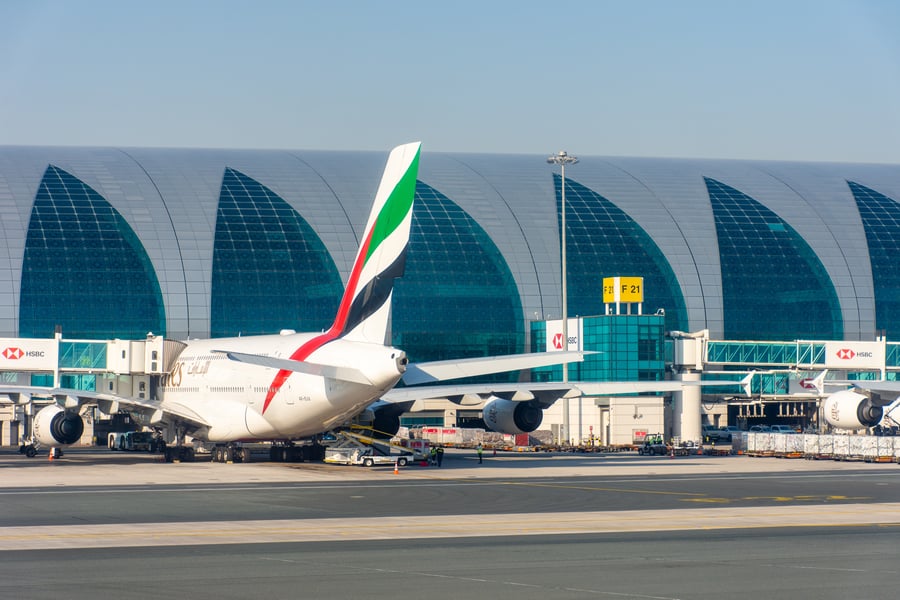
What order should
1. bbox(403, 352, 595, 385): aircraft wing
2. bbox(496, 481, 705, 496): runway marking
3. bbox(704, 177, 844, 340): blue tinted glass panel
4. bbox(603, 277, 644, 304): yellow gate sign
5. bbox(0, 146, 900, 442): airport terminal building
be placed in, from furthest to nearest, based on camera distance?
1. bbox(704, 177, 844, 340): blue tinted glass panel
2. bbox(0, 146, 900, 442): airport terminal building
3. bbox(603, 277, 644, 304): yellow gate sign
4. bbox(403, 352, 595, 385): aircraft wing
5. bbox(496, 481, 705, 496): runway marking

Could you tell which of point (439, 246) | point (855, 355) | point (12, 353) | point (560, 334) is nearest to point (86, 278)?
point (12, 353)

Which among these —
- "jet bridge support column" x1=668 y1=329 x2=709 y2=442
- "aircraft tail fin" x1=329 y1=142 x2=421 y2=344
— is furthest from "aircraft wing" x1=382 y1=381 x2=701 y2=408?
"jet bridge support column" x1=668 y1=329 x2=709 y2=442

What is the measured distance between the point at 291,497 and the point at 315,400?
473 inches

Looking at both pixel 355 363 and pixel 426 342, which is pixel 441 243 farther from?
pixel 355 363

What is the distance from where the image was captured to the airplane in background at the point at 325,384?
46.6 meters

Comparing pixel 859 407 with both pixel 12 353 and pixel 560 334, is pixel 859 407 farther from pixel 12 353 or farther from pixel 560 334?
pixel 12 353

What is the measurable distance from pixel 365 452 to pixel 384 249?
12.8m

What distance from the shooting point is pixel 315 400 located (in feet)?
164

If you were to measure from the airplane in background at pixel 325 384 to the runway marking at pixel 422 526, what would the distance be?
1279 centimetres

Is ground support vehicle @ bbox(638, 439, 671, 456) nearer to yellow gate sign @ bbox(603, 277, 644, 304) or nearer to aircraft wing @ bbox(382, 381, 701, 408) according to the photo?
aircraft wing @ bbox(382, 381, 701, 408)

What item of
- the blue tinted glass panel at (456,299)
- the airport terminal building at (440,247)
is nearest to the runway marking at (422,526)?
the airport terminal building at (440,247)

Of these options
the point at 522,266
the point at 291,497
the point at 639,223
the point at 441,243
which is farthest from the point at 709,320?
the point at 291,497

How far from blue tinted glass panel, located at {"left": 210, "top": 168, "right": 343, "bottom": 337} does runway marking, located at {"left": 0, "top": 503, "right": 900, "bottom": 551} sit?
67.8m

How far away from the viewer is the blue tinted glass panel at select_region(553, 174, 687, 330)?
341 ft
